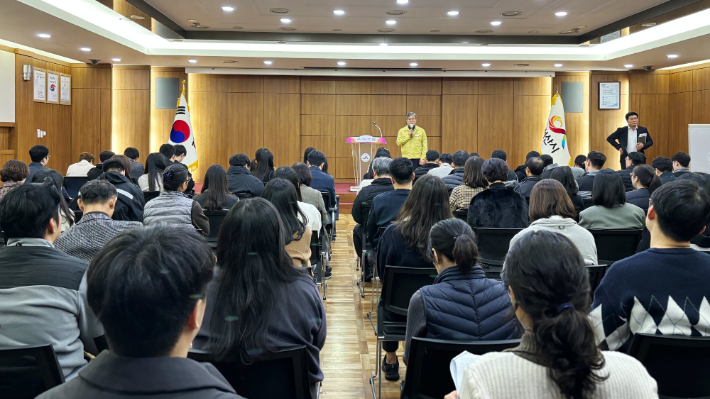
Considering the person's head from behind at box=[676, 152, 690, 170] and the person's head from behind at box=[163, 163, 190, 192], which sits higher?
the person's head from behind at box=[676, 152, 690, 170]

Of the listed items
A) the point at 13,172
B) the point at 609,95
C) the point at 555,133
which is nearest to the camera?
the point at 13,172

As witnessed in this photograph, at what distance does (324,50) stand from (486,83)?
4.56m

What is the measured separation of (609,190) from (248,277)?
3.08 metres

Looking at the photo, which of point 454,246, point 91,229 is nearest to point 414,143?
point 91,229

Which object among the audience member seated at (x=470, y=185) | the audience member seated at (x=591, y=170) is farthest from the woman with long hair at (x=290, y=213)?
the audience member seated at (x=591, y=170)

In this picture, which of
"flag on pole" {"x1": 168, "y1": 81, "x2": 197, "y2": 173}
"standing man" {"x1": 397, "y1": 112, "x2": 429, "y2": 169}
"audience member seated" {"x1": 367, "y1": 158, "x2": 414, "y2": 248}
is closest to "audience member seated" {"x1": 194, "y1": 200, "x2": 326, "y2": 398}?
"audience member seated" {"x1": 367, "y1": 158, "x2": 414, "y2": 248}

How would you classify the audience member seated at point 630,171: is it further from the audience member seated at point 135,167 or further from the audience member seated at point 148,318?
the audience member seated at point 148,318

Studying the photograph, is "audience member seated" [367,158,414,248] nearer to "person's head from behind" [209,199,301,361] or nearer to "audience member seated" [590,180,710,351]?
"person's head from behind" [209,199,301,361]

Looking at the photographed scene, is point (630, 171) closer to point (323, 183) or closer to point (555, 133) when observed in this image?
point (323, 183)

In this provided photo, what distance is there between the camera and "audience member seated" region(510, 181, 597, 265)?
10.9ft

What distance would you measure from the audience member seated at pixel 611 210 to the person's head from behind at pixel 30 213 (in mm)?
3425

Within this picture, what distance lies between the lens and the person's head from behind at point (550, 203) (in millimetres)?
3426

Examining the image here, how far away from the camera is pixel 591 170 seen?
7.31 metres

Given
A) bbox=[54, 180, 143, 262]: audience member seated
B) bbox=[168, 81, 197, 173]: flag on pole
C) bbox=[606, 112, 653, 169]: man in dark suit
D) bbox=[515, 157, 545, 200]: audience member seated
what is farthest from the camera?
bbox=[168, 81, 197, 173]: flag on pole
